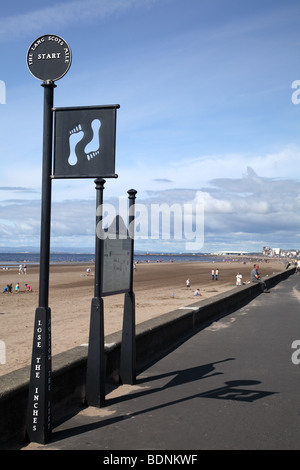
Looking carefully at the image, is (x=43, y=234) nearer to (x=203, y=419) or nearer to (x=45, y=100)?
(x=45, y=100)

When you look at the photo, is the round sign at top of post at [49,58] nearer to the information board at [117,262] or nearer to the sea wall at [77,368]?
the information board at [117,262]

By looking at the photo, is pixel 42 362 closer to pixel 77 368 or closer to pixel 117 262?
pixel 77 368

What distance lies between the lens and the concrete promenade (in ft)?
13.4

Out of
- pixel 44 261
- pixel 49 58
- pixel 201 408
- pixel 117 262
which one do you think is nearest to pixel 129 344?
pixel 117 262

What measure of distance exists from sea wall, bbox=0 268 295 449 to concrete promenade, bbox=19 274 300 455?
201 mm

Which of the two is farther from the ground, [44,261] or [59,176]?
[59,176]

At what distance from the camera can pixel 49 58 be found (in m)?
4.54

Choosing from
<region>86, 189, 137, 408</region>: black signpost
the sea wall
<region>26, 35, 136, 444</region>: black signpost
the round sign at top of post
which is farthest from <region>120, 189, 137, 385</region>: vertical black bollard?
the round sign at top of post

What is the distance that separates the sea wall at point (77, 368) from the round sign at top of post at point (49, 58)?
2.86 metres

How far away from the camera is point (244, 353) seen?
7.81 m

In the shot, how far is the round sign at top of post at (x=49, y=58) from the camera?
14.7 feet

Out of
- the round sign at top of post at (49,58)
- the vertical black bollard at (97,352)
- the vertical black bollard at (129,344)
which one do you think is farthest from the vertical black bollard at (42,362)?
the vertical black bollard at (129,344)

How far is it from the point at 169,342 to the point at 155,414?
3752mm

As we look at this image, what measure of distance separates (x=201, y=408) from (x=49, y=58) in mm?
3798
